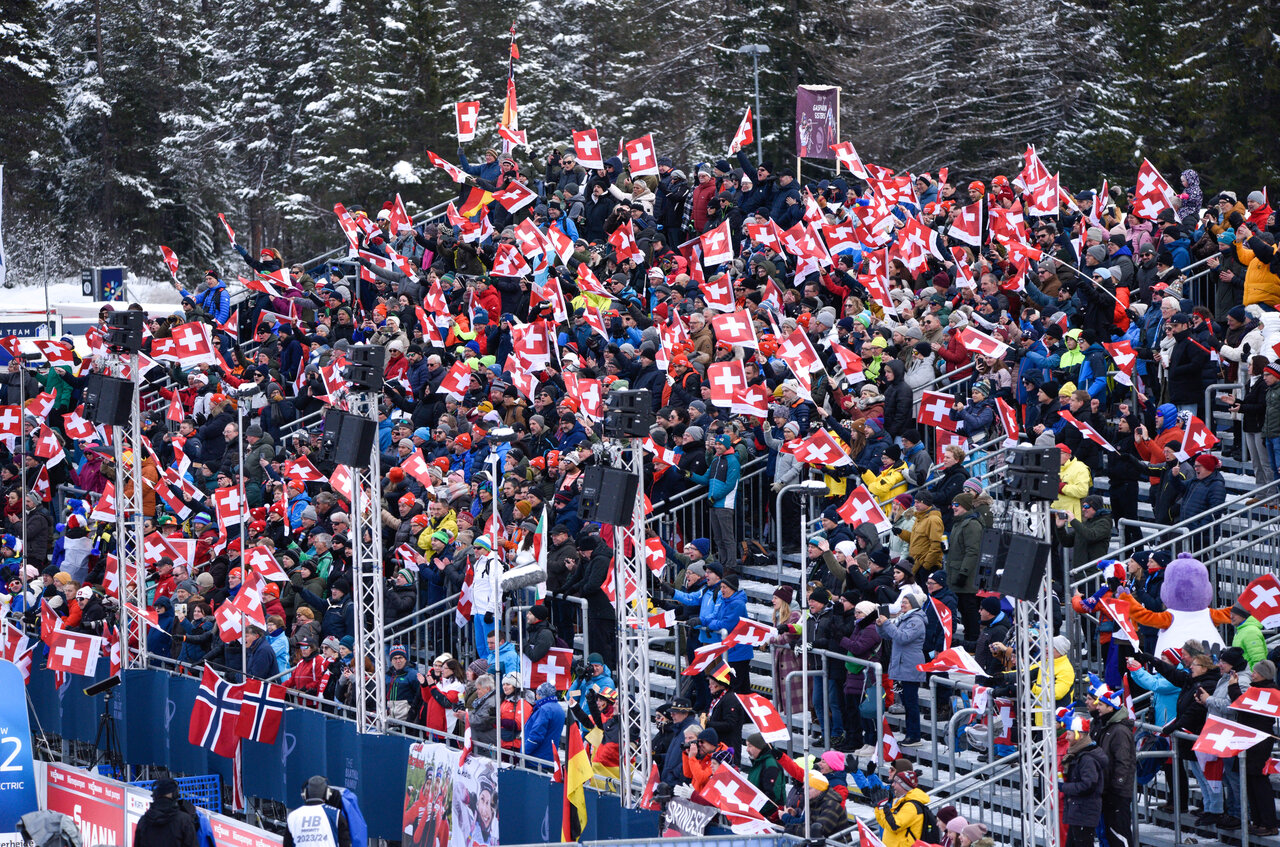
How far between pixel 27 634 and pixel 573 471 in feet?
24.0

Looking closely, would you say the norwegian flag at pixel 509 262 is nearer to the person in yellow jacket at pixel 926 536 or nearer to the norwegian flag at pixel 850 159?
the norwegian flag at pixel 850 159

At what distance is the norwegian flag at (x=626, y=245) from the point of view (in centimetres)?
2822

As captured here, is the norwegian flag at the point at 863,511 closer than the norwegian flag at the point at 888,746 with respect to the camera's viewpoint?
No

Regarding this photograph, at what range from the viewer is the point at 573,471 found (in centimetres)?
2145

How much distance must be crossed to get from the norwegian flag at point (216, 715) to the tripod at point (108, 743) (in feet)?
5.85

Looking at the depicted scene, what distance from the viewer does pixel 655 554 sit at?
1950 centimetres

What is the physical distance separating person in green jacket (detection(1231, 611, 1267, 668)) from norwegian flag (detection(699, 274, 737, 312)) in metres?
9.83

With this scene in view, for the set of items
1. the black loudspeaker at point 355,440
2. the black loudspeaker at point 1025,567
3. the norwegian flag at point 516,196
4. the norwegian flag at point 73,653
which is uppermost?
the norwegian flag at point 516,196

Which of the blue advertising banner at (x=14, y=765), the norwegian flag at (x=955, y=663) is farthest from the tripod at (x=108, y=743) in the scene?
the norwegian flag at (x=955, y=663)

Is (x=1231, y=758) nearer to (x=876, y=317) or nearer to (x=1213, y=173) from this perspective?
(x=876, y=317)

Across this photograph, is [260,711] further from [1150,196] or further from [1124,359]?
[1150,196]

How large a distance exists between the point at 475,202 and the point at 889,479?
43.4ft

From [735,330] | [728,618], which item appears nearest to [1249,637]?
[728,618]

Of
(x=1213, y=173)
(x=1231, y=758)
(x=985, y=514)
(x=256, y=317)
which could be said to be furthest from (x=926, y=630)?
(x=1213, y=173)
